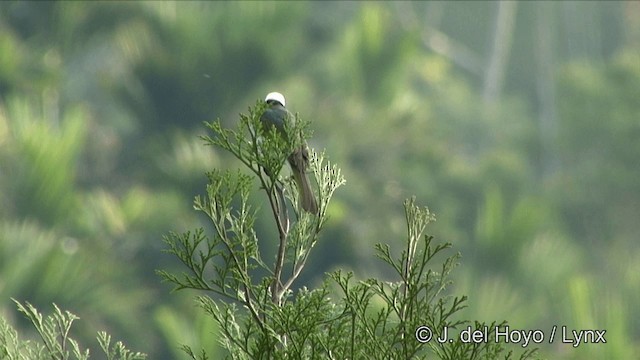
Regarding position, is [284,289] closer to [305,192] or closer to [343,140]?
[305,192]

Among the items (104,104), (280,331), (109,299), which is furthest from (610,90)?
(280,331)

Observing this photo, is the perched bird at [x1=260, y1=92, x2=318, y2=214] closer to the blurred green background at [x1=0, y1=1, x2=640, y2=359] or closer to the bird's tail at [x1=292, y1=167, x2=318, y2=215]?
the bird's tail at [x1=292, y1=167, x2=318, y2=215]

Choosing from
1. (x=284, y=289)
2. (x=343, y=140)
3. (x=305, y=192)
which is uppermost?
(x=343, y=140)

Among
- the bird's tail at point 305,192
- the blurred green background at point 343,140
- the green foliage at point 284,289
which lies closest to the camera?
the green foliage at point 284,289

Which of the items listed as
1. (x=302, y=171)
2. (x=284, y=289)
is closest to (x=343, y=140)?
(x=302, y=171)

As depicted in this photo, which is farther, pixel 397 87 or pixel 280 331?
pixel 397 87

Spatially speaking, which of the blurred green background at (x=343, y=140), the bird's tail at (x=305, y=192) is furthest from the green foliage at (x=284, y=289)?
the blurred green background at (x=343, y=140)

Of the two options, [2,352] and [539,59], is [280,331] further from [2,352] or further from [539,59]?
[539,59]

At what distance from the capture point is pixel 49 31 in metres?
17.8

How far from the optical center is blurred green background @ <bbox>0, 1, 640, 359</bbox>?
12477 mm

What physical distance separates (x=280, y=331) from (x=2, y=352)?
23.7 inches

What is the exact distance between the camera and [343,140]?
16406mm

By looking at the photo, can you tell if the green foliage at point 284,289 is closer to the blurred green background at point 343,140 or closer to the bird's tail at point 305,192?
the bird's tail at point 305,192

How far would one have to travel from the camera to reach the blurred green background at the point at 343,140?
12477 millimetres
